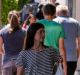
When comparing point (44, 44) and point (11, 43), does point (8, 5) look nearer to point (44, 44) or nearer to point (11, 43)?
point (11, 43)

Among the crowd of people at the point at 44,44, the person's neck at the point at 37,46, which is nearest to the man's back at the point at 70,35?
the crowd of people at the point at 44,44

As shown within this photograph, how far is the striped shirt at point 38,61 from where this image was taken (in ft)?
20.1

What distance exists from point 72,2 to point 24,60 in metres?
9.19

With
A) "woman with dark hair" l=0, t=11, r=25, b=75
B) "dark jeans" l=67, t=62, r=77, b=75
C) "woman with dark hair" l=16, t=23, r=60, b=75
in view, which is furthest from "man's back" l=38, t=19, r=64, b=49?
"woman with dark hair" l=16, t=23, r=60, b=75

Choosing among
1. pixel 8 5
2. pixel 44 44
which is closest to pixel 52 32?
pixel 44 44

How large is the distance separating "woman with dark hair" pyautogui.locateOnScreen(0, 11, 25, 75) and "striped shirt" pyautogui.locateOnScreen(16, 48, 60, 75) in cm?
288

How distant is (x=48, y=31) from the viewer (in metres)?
8.03

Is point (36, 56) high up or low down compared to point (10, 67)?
up

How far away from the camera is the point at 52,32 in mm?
8023

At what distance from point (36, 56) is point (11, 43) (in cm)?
300

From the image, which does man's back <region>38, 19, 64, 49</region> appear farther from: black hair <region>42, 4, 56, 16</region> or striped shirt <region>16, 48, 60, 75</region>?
striped shirt <region>16, 48, 60, 75</region>

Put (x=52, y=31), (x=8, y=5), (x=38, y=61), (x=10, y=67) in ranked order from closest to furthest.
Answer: (x=38, y=61) → (x=52, y=31) → (x=10, y=67) → (x=8, y=5)

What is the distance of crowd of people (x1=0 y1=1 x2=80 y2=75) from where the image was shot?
20.3 ft

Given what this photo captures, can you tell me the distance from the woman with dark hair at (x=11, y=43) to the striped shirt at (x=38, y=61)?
9.44ft
